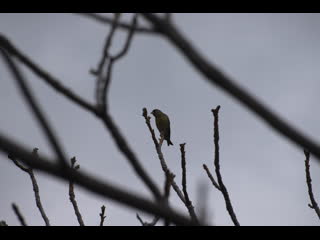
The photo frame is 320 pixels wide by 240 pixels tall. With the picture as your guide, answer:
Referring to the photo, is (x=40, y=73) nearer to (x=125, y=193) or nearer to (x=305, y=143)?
(x=125, y=193)

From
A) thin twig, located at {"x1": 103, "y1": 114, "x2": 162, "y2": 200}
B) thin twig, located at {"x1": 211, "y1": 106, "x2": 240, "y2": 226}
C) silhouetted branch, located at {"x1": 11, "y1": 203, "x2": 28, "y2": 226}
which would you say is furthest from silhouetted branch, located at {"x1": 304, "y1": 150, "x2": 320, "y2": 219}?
thin twig, located at {"x1": 103, "y1": 114, "x2": 162, "y2": 200}

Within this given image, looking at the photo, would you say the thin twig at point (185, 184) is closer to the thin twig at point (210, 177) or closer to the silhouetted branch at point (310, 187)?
the thin twig at point (210, 177)

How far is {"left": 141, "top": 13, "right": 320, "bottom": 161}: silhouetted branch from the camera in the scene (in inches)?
41.3

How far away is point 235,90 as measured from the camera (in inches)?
42.6

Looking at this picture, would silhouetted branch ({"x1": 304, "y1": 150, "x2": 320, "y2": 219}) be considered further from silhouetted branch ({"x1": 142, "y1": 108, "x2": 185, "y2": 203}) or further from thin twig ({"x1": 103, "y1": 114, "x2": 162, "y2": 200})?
thin twig ({"x1": 103, "y1": 114, "x2": 162, "y2": 200})

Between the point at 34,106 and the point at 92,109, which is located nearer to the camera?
the point at 34,106

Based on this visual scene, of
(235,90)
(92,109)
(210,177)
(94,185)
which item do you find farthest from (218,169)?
(94,185)

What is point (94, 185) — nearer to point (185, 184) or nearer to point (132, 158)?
point (132, 158)

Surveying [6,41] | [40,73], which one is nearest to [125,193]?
[40,73]

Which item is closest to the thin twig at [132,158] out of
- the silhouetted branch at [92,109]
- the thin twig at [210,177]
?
the silhouetted branch at [92,109]

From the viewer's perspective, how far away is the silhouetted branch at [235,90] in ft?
3.44

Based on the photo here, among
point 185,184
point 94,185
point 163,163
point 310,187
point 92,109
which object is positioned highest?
point 163,163
